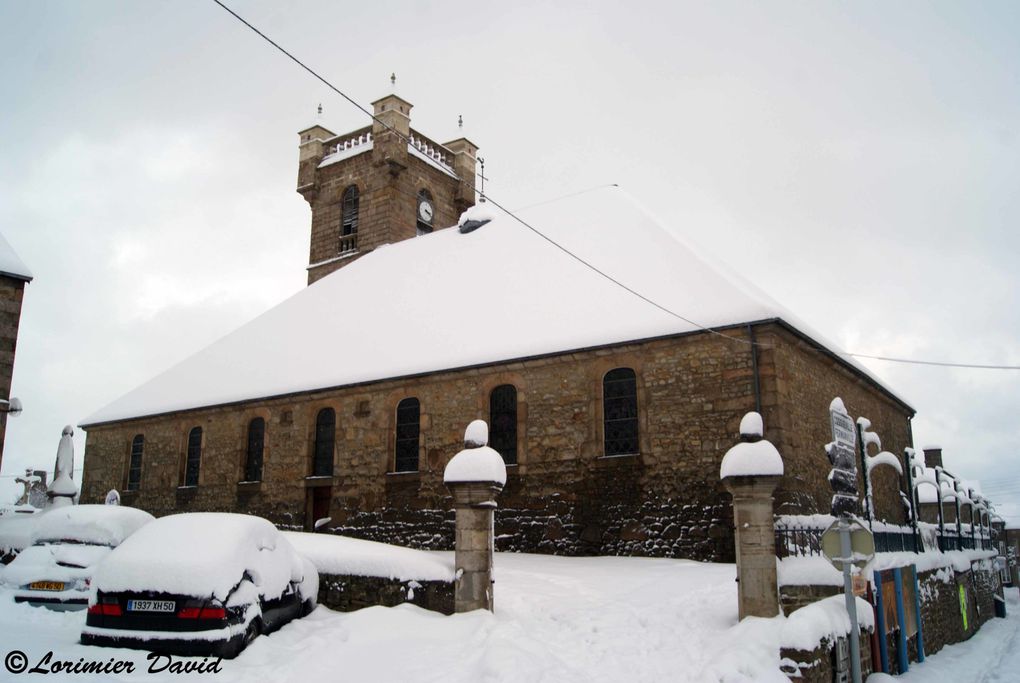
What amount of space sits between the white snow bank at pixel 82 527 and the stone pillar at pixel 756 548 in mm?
7512

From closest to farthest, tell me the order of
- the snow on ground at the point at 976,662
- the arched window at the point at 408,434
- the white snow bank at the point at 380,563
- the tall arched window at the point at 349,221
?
1. the white snow bank at the point at 380,563
2. the snow on ground at the point at 976,662
3. the arched window at the point at 408,434
4. the tall arched window at the point at 349,221

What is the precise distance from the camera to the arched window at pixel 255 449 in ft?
69.7

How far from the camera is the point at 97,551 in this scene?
10.4 metres

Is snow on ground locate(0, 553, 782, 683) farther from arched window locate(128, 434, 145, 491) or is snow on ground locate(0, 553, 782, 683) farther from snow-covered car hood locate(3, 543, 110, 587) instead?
arched window locate(128, 434, 145, 491)

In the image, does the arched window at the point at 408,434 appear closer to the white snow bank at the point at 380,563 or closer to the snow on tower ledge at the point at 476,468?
the white snow bank at the point at 380,563

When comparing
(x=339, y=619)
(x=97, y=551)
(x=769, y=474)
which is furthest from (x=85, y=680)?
(x=769, y=474)

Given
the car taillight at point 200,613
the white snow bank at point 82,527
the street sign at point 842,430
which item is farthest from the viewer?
the street sign at point 842,430

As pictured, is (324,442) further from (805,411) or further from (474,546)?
(805,411)

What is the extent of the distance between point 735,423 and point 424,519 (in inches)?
278

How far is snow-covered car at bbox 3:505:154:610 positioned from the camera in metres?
9.88

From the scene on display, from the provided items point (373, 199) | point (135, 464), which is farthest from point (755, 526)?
point (373, 199)

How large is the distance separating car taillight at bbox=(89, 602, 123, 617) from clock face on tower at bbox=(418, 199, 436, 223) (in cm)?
2297

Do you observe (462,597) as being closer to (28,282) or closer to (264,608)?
(264,608)

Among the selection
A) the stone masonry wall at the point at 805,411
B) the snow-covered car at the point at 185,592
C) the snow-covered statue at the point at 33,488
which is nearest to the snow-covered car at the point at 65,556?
the snow-covered car at the point at 185,592
